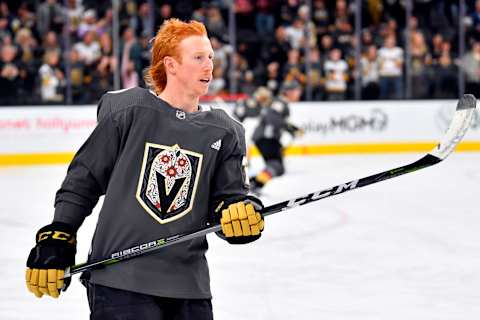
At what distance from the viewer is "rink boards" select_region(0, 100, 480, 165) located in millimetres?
11531

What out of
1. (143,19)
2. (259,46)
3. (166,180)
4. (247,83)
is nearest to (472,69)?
(259,46)

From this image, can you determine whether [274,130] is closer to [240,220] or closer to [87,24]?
[87,24]

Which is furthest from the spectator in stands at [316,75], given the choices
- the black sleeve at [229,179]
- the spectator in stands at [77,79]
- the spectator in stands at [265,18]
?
the black sleeve at [229,179]

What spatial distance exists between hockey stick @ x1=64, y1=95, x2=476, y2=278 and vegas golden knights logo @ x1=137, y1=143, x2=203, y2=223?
2.4 inches

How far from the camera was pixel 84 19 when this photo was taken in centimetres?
1252

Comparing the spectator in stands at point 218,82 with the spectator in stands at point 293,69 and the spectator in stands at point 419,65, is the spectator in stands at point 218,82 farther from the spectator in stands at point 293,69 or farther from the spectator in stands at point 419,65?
the spectator in stands at point 419,65

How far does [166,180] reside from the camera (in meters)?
2.35

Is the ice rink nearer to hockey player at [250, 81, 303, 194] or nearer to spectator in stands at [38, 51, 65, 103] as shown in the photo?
hockey player at [250, 81, 303, 194]

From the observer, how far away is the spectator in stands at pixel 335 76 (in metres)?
13.2

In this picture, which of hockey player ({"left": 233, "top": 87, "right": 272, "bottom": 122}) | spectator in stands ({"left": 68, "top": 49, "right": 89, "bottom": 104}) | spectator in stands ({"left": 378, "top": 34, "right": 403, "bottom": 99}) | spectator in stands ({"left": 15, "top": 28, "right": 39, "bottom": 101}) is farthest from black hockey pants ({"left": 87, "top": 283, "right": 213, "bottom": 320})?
spectator in stands ({"left": 378, "top": 34, "right": 403, "bottom": 99})

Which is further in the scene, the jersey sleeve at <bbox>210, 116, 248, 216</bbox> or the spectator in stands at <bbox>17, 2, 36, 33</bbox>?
the spectator in stands at <bbox>17, 2, 36, 33</bbox>

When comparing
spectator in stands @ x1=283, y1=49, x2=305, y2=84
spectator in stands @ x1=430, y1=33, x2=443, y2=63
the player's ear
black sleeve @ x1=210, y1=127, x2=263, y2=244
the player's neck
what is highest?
the player's ear

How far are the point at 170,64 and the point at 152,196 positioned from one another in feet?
1.00

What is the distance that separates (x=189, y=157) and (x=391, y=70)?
37.3ft
